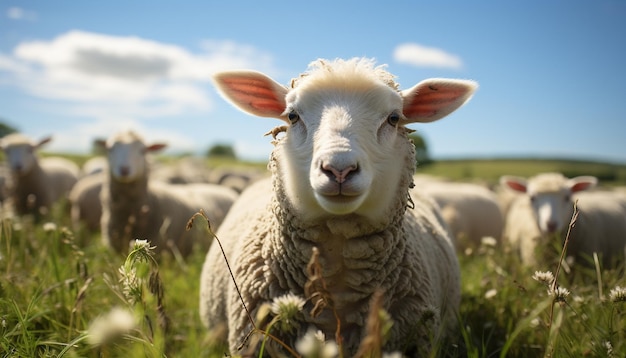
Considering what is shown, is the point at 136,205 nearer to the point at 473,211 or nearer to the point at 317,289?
the point at 317,289

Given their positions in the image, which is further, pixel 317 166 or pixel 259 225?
pixel 259 225

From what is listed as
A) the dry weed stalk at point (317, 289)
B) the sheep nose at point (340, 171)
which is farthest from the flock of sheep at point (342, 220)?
the dry weed stalk at point (317, 289)

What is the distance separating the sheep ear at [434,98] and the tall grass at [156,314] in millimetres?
1097

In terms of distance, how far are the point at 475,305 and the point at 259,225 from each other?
1.73 meters

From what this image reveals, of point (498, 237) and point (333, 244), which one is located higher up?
point (333, 244)

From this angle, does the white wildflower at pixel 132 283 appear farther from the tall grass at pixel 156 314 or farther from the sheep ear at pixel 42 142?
the sheep ear at pixel 42 142

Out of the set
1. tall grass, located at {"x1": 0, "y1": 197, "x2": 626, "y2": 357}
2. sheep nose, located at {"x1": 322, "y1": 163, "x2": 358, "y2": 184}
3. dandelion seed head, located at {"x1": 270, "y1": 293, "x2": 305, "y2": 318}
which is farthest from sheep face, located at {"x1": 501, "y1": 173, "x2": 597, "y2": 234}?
dandelion seed head, located at {"x1": 270, "y1": 293, "x2": 305, "y2": 318}

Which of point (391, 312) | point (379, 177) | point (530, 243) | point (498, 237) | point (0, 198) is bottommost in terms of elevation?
point (0, 198)

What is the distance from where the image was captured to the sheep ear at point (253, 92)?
2.65m

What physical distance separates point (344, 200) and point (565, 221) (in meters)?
4.78

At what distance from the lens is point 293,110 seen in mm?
2436

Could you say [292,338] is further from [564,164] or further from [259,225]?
[564,164]

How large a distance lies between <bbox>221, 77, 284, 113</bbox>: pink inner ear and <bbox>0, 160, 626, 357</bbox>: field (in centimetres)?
110

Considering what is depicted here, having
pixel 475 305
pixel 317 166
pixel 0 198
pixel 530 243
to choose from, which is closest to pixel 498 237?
pixel 530 243
